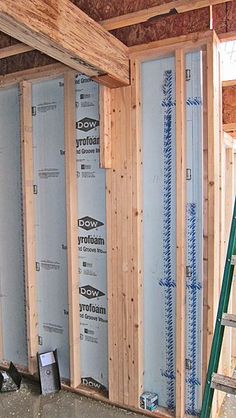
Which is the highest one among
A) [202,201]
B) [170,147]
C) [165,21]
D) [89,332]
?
[165,21]

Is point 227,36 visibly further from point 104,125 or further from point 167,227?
point 167,227

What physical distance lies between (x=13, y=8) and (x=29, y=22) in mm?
107

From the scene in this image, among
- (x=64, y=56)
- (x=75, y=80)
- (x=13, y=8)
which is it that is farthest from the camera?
(x=75, y=80)

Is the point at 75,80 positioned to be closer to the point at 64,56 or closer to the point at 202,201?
the point at 64,56

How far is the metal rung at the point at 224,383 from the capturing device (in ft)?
5.89

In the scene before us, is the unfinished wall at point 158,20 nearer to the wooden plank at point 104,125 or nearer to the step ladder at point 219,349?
the wooden plank at point 104,125

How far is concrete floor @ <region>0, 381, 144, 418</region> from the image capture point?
110 inches

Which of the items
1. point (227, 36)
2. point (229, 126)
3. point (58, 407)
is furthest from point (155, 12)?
point (58, 407)

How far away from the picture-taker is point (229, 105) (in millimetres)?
3621

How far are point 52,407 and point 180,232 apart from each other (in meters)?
1.71

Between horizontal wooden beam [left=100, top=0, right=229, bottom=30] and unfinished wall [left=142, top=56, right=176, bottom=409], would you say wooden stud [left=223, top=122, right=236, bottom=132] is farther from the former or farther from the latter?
horizontal wooden beam [left=100, top=0, right=229, bottom=30]

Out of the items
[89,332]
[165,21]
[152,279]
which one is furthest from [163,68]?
[89,332]

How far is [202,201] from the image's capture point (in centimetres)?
Answer: 260

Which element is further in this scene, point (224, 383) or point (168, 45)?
point (168, 45)
